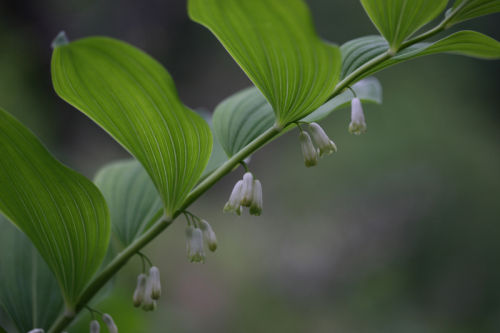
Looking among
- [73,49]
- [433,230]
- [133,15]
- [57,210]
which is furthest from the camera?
[133,15]

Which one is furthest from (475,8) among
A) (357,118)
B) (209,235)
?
(209,235)

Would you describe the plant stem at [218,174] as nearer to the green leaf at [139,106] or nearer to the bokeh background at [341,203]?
the green leaf at [139,106]

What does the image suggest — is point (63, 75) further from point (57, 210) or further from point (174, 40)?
point (174, 40)

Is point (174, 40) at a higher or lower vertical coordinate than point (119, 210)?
higher

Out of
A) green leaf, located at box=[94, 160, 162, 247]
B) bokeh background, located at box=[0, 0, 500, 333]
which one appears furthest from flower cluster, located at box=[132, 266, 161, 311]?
bokeh background, located at box=[0, 0, 500, 333]

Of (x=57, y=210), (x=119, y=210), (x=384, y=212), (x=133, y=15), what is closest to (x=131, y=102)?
(x=57, y=210)

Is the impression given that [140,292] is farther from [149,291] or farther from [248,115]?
[248,115]

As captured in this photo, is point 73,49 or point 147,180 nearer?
point 73,49
